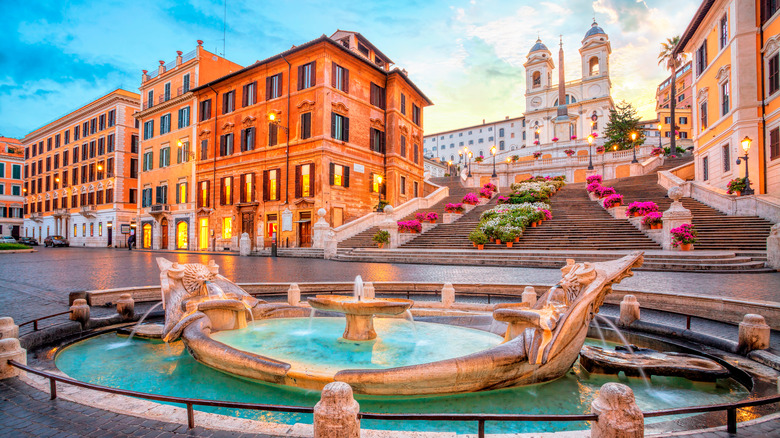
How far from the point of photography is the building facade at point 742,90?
19.6 m

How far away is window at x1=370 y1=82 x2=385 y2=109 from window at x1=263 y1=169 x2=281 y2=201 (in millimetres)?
10276

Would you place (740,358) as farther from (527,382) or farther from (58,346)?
(58,346)

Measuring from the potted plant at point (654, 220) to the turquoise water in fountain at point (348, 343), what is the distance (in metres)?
16.9

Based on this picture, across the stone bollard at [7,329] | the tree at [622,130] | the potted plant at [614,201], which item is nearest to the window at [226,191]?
the potted plant at [614,201]

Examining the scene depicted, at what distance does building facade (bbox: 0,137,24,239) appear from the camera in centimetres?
6147

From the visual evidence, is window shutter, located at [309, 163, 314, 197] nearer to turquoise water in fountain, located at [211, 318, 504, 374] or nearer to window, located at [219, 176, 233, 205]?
window, located at [219, 176, 233, 205]

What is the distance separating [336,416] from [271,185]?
30.5m

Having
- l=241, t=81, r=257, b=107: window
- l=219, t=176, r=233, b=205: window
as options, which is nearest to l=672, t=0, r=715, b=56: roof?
l=241, t=81, r=257, b=107: window

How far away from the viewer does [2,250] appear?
2700cm

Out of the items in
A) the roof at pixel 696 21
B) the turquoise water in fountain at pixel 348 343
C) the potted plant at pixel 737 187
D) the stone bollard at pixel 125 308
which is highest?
the roof at pixel 696 21

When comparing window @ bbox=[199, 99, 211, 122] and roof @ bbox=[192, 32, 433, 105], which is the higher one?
roof @ bbox=[192, 32, 433, 105]

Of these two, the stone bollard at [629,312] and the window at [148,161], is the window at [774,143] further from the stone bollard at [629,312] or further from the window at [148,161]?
the window at [148,161]

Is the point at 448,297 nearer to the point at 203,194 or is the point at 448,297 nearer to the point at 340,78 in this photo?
the point at 340,78

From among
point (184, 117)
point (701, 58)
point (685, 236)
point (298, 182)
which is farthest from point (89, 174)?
point (701, 58)
